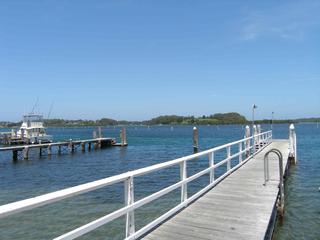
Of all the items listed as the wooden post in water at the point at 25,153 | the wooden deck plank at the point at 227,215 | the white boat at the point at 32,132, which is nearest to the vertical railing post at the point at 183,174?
the wooden deck plank at the point at 227,215

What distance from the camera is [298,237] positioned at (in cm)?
848

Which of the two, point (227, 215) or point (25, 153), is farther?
point (25, 153)

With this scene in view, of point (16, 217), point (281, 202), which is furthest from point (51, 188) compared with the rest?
point (281, 202)

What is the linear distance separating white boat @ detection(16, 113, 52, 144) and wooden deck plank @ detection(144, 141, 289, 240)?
49132 millimetres

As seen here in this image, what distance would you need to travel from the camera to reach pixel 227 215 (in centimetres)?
689

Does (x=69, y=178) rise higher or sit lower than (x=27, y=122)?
lower

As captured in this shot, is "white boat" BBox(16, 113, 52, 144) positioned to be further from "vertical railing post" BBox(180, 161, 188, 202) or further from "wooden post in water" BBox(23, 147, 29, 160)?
"vertical railing post" BBox(180, 161, 188, 202)

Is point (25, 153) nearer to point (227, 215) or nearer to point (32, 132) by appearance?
point (32, 132)

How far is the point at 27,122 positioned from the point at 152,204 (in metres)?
50.3

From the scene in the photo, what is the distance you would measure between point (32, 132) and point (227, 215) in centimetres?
5404

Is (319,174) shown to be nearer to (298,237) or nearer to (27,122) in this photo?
(298,237)

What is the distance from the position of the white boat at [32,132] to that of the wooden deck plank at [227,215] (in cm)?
4913

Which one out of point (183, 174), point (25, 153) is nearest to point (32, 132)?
point (25, 153)

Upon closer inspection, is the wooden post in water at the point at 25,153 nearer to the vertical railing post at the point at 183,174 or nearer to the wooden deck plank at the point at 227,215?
the wooden deck plank at the point at 227,215
